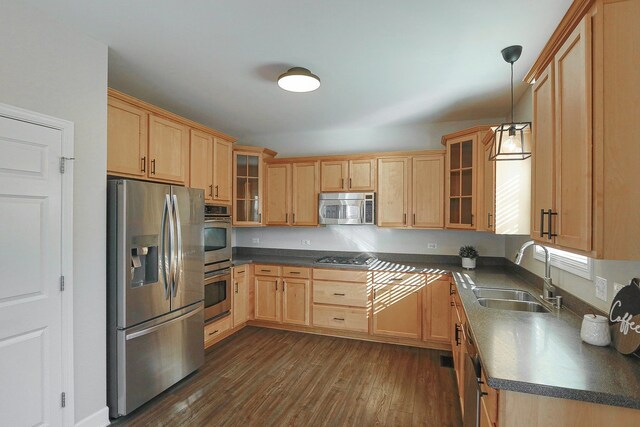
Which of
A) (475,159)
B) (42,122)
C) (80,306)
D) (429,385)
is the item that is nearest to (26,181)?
(42,122)

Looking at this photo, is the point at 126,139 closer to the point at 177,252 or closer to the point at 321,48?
the point at 177,252

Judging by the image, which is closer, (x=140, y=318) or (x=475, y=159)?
(x=140, y=318)

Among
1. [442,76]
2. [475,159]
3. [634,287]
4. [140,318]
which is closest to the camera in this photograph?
[634,287]

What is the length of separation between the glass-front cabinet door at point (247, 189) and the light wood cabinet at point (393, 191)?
1635mm

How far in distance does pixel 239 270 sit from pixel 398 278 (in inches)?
76.4

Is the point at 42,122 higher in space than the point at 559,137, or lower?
higher

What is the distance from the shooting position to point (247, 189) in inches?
166

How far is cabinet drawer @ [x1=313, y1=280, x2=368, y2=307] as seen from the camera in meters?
3.68

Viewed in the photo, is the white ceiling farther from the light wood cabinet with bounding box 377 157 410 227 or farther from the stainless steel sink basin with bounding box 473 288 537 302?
the stainless steel sink basin with bounding box 473 288 537 302

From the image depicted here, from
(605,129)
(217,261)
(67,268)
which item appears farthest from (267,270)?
(605,129)

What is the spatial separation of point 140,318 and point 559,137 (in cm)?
284

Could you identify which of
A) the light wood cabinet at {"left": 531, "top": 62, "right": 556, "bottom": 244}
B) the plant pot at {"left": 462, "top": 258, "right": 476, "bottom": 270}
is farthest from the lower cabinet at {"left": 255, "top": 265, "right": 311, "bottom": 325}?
the light wood cabinet at {"left": 531, "top": 62, "right": 556, "bottom": 244}

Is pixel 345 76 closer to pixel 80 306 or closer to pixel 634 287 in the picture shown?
pixel 634 287

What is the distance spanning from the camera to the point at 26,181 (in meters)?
1.76
